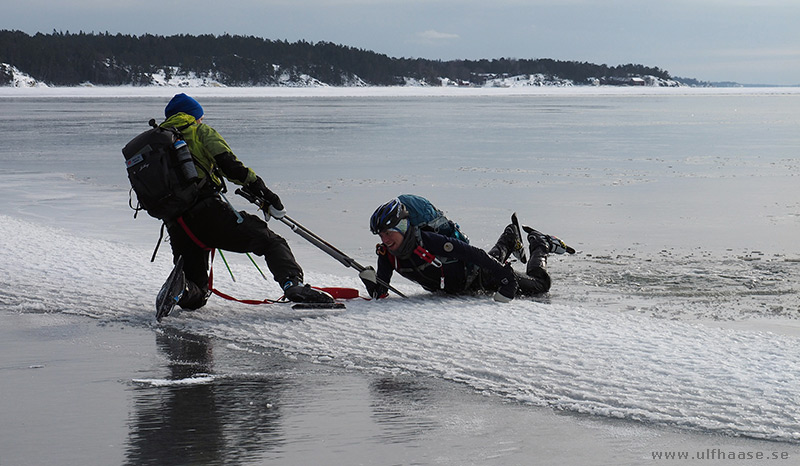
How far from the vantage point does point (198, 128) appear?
4.86m

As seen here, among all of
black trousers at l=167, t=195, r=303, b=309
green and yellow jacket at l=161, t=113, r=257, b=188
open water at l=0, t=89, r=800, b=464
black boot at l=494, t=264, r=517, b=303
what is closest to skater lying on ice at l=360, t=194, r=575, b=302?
black boot at l=494, t=264, r=517, b=303

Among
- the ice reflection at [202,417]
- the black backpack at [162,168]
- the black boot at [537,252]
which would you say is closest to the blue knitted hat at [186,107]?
the black backpack at [162,168]

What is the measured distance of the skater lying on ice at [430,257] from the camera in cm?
486

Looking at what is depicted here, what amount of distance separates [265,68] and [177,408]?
398 feet

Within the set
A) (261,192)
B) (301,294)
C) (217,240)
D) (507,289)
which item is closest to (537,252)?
(507,289)

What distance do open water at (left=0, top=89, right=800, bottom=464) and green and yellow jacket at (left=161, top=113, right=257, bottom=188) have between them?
A: 2.54ft

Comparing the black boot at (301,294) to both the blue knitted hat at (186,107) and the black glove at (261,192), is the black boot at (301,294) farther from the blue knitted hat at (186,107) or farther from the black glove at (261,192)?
the blue knitted hat at (186,107)

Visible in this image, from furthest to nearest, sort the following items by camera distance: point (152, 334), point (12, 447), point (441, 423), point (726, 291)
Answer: point (726, 291) < point (152, 334) < point (441, 423) < point (12, 447)

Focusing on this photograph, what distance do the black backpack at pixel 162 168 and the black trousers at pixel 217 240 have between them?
19 centimetres

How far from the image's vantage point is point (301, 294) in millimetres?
4941

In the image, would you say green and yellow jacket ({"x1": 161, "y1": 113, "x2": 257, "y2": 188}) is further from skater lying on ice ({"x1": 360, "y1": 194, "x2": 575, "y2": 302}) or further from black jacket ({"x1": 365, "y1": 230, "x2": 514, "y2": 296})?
black jacket ({"x1": 365, "y1": 230, "x2": 514, "y2": 296})

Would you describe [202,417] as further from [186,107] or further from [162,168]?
[186,107]


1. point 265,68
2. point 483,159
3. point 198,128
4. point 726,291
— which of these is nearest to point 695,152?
point 483,159

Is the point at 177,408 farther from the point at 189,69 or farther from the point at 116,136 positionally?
the point at 189,69
